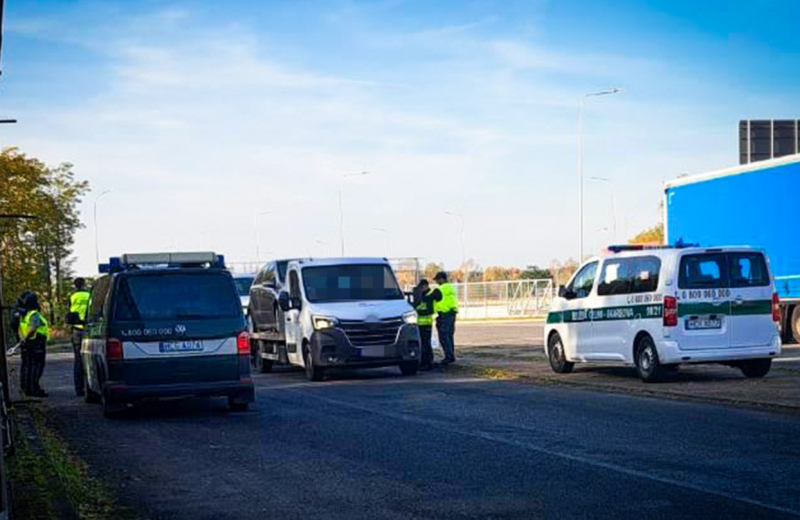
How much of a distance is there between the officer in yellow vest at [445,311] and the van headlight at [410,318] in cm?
179

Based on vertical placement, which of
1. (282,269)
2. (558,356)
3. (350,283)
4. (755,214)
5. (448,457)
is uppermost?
(755,214)

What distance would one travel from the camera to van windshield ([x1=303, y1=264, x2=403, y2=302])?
837 inches

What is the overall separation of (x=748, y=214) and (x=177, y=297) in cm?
1561

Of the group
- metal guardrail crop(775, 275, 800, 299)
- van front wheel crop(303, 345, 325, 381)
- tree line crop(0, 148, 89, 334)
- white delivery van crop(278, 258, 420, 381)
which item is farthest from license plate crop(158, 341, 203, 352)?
tree line crop(0, 148, 89, 334)

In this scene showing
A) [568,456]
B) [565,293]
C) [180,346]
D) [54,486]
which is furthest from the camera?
[565,293]

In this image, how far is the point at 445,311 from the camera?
2302 cm

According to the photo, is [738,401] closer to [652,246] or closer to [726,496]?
[652,246]

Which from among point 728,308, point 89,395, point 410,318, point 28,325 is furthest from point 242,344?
point 728,308

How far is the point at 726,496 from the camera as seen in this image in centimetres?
836

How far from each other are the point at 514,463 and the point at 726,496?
2.32 m

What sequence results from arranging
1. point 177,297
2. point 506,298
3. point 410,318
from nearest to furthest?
1. point 177,297
2. point 410,318
3. point 506,298

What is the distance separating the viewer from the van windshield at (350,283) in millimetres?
21266

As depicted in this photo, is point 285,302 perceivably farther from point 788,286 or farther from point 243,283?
point 243,283

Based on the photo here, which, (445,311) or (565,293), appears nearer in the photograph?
(565,293)
